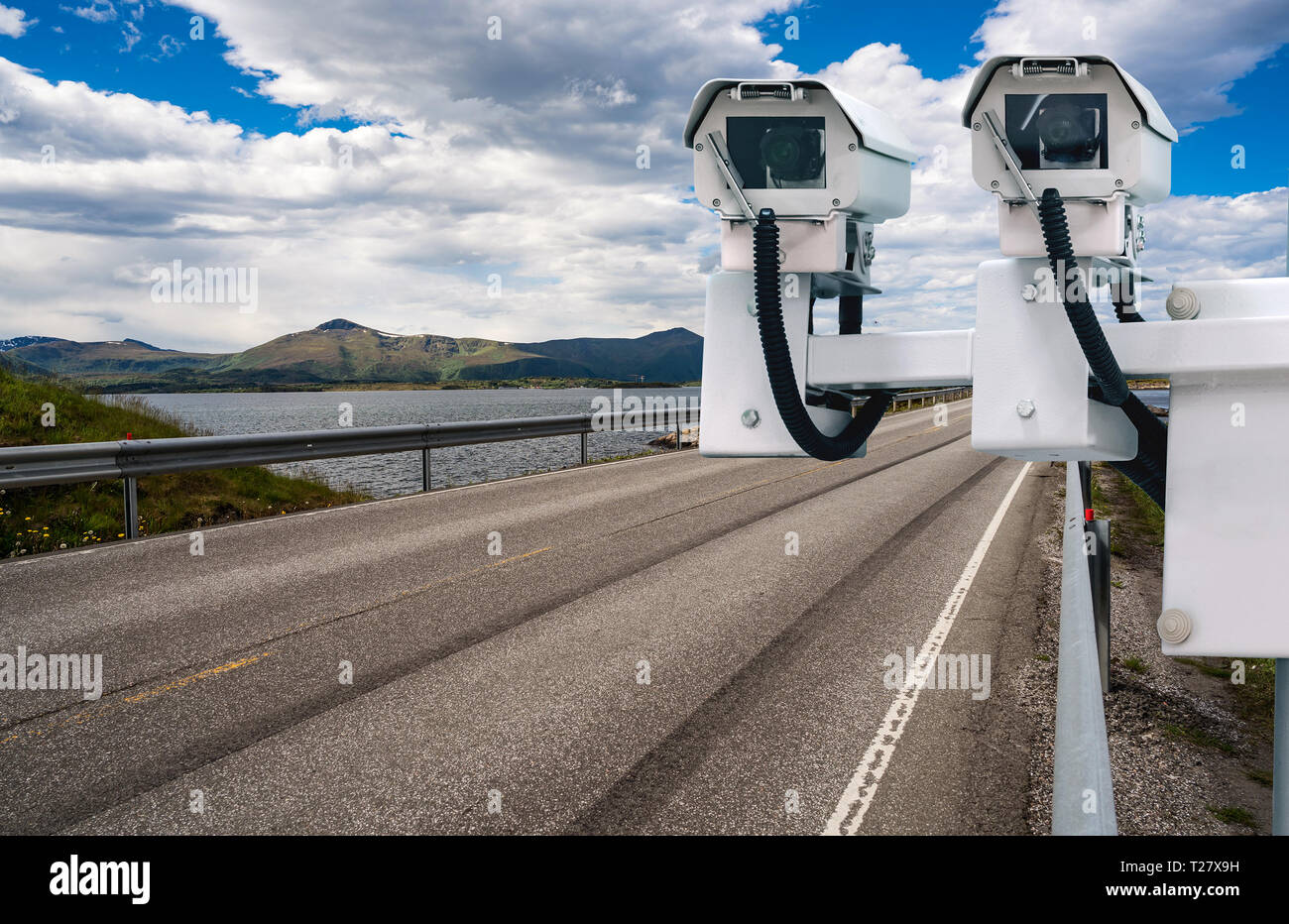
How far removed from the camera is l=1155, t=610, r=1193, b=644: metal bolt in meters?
1.60

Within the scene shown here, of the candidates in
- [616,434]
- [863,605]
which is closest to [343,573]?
[863,605]

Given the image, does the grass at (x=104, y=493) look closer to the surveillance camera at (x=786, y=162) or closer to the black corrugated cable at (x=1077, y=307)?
the surveillance camera at (x=786, y=162)

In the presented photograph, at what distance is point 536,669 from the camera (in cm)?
557

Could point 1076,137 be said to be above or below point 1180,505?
above

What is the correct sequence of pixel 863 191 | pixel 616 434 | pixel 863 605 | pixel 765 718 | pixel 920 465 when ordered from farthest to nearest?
pixel 616 434, pixel 920 465, pixel 863 605, pixel 765 718, pixel 863 191

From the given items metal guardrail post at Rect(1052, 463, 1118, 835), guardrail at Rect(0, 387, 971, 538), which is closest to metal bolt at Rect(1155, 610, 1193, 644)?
metal guardrail post at Rect(1052, 463, 1118, 835)

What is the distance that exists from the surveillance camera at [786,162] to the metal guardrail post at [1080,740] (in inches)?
47.2

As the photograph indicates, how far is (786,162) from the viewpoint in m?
1.80

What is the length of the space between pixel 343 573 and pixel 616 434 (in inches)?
1321

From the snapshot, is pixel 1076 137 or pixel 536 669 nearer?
pixel 1076 137

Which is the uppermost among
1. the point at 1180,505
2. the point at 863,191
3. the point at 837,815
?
the point at 863,191

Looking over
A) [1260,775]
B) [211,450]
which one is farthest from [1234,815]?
[211,450]

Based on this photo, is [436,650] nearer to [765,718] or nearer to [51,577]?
[765,718]

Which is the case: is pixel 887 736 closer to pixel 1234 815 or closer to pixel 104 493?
pixel 1234 815
